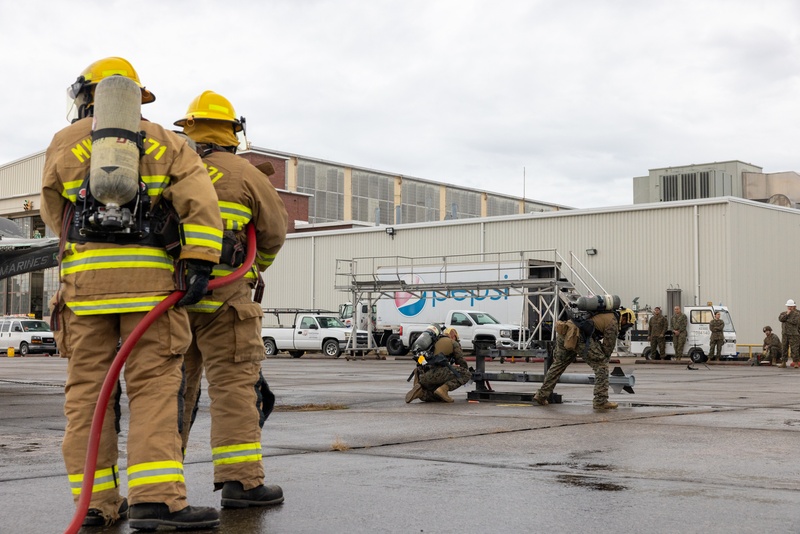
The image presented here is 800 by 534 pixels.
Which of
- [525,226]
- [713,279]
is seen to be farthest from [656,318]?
[525,226]

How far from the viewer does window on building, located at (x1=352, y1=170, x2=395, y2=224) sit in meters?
66.8

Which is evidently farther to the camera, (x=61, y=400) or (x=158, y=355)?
(x=61, y=400)

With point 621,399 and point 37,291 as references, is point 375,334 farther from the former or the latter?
point 37,291

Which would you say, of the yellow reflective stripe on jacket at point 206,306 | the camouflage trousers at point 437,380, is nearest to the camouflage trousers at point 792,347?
the camouflage trousers at point 437,380

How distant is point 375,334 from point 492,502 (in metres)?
30.9

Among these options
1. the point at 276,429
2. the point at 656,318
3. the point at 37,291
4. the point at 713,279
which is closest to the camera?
the point at 276,429

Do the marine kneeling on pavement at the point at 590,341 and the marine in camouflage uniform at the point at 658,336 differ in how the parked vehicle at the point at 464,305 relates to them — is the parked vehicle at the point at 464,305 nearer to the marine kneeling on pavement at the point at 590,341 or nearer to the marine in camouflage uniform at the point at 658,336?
A: the marine in camouflage uniform at the point at 658,336

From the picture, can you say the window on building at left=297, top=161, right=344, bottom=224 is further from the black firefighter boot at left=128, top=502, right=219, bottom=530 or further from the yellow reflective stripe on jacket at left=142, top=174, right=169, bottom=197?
the black firefighter boot at left=128, top=502, right=219, bottom=530

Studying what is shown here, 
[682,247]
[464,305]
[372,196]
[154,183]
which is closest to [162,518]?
[154,183]

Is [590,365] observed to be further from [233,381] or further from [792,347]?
[792,347]

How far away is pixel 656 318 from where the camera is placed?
31.0 meters

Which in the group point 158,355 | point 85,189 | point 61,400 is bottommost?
point 61,400

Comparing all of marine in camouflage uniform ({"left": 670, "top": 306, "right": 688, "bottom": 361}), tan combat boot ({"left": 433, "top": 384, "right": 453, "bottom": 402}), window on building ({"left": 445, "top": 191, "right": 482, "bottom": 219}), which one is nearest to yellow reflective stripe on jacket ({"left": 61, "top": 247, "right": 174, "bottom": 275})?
tan combat boot ({"left": 433, "top": 384, "right": 453, "bottom": 402})

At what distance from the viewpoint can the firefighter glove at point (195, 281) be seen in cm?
433
